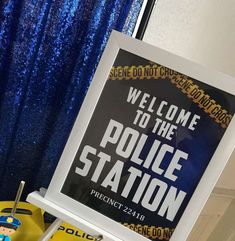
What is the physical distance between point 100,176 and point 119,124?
157 millimetres

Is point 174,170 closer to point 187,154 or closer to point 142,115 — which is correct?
point 187,154

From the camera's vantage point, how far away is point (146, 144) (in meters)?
0.91

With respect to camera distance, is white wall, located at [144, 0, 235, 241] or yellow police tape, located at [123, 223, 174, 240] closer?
yellow police tape, located at [123, 223, 174, 240]

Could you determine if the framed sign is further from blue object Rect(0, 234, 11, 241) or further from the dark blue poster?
blue object Rect(0, 234, 11, 241)

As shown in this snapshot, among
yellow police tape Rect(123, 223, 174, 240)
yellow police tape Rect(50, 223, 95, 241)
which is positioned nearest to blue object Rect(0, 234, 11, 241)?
yellow police tape Rect(50, 223, 95, 241)

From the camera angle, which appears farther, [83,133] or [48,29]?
[48,29]

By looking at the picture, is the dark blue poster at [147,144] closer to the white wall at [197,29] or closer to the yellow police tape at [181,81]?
the yellow police tape at [181,81]

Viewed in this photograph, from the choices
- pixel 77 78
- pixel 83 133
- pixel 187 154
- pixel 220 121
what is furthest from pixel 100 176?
pixel 77 78

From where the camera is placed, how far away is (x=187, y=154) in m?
0.89

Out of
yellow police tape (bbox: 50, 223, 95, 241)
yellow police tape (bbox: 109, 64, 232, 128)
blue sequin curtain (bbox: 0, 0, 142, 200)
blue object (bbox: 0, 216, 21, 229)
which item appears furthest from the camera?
blue sequin curtain (bbox: 0, 0, 142, 200)

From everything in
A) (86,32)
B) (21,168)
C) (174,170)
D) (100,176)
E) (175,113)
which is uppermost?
(86,32)

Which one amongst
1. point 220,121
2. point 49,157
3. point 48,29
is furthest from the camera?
point 49,157

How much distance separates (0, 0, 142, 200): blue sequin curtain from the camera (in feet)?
4.08

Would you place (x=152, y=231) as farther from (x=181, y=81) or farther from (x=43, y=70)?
(x=43, y=70)
